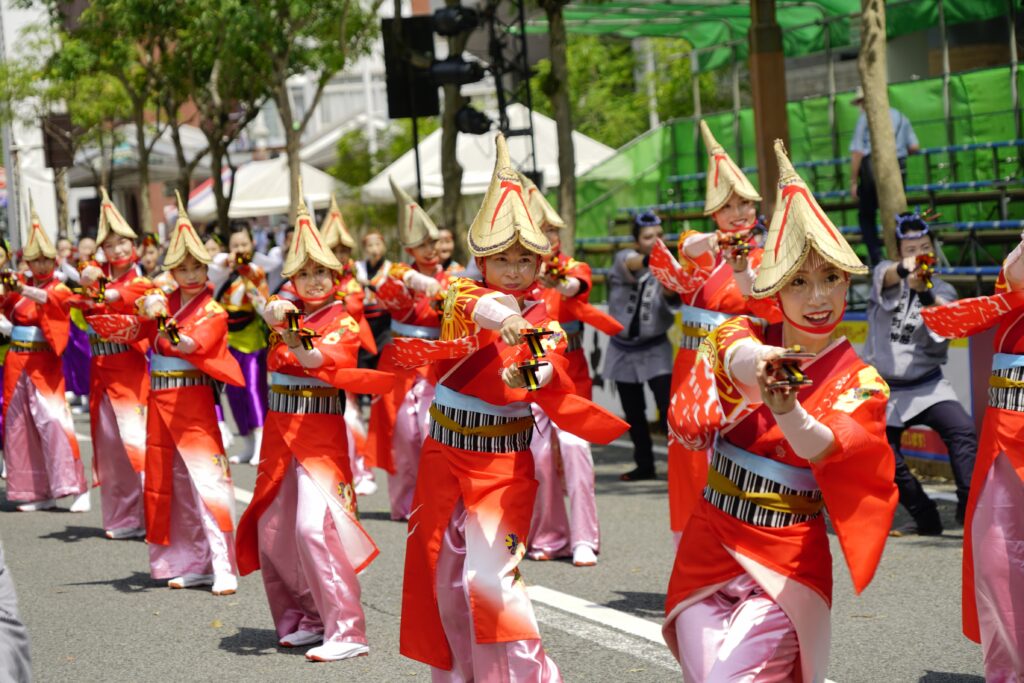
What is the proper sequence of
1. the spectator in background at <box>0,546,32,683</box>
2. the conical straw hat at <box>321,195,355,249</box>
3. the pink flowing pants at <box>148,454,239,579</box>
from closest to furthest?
the spectator in background at <box>0,546,32,683</box>
the pink flowing pants at <box>148,454,239,579</box>
the conical straw hat at <box>321,195,355,249</box>

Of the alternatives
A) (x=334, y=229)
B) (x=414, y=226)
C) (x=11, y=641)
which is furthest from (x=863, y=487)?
(x=414, y=226)

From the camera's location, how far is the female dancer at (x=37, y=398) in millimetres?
10836

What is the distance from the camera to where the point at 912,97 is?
50.8ft

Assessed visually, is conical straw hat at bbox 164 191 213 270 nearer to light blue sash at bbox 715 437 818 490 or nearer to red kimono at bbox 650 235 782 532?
red kimono at bbox 650 235 782 532

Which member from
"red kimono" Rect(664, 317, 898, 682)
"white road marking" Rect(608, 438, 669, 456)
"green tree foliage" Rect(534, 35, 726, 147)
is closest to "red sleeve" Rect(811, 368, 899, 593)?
"red kimono" Rect(664, 317, 898, 682)

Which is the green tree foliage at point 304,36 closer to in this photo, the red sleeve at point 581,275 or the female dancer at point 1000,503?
the red sleeve at point 581,275

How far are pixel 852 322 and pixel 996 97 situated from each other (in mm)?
4808

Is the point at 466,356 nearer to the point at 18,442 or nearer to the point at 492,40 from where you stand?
A: the point at 18,442

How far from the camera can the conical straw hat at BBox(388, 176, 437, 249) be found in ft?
32.0

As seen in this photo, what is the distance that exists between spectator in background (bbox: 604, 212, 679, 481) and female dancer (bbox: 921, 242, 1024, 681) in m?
5.35

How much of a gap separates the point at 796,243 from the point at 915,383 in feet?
15.7

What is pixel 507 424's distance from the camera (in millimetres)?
5332

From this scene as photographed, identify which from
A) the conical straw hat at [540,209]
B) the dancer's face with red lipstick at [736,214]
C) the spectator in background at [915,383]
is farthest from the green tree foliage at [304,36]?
the dancer's face with red lipstick at [736,214]

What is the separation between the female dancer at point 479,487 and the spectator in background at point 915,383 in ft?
11.8
